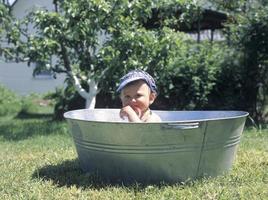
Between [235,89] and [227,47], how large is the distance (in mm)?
889

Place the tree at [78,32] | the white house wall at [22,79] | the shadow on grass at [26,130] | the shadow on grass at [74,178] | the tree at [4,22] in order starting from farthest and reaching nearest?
the white house wall at [22,79] < the tree at [4,22] < the shadow on grass at [26,130] < the tree at [78,32] < the shadow on grass at [74,178]

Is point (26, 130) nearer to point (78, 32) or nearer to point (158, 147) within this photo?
point (78, 32)

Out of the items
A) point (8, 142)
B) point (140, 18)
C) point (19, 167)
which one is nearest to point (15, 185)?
point (19, 167)

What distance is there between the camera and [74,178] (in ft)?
14.1

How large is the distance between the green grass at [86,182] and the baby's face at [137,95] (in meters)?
0.70

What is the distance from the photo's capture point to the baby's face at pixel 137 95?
4.25 m

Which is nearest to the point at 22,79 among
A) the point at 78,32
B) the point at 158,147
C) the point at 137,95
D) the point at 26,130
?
the point at 26,130

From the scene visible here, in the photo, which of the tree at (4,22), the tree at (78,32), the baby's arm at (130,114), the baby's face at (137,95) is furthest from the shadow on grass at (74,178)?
the tree at (4,22)

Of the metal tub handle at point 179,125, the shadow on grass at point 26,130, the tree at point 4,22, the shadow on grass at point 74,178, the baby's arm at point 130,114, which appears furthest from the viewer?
the tree at point 4,22

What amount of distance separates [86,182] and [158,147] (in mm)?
732

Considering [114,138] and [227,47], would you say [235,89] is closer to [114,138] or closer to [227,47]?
[227,47]

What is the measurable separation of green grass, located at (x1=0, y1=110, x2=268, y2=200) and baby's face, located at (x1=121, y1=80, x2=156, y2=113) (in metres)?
0.70

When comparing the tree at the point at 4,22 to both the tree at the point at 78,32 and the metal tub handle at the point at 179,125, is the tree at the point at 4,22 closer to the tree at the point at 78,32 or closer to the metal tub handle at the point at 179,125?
the tree at the point at 78,32

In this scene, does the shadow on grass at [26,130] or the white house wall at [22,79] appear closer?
the shadow on grass at [26,130]
